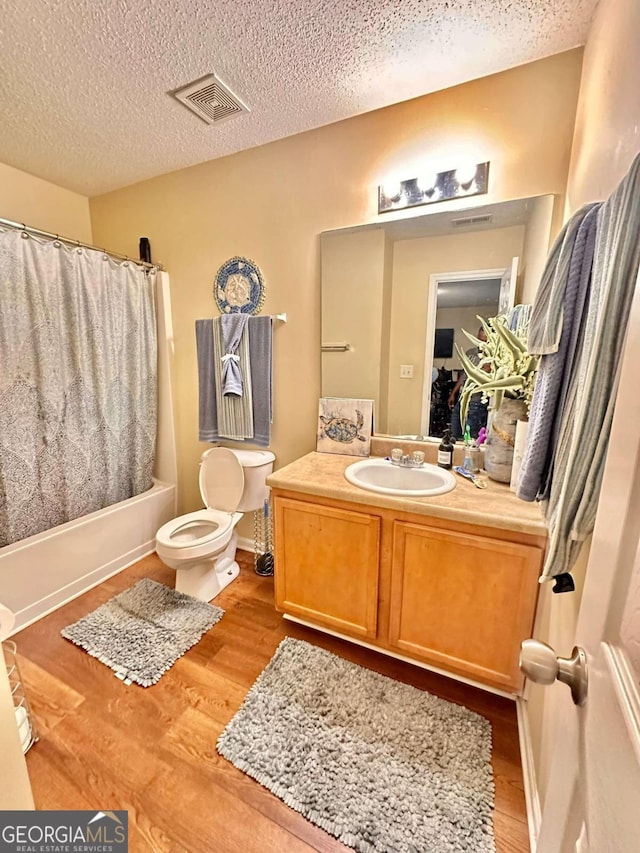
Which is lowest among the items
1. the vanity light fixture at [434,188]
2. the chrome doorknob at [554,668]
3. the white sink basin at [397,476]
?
the white sink basin at [397,476]

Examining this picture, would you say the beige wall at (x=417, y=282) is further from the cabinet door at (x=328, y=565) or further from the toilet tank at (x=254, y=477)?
the toilet tank at (x=254, y=477)

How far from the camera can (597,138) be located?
1019mm

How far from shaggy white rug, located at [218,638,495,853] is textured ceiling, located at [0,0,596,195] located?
250 centimetres

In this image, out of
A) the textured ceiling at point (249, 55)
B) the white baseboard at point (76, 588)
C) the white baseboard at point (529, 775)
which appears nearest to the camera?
the white baseboard at point (529, 775)

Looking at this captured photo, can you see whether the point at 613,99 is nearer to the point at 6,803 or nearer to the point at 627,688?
the point at 627,688

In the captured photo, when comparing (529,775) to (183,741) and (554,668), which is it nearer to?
(554,668)

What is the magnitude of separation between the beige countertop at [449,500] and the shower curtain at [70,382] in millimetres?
1322

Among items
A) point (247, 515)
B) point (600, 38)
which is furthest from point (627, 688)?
point (247, 515)

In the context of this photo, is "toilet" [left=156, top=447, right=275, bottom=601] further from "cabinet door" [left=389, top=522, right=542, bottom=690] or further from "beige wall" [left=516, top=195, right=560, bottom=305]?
"beige wall" [left=516, top=195, right=560, bottom=305]

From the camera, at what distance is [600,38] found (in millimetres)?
1086

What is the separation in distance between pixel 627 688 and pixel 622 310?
617mm

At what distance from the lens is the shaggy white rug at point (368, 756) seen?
102 centimetres

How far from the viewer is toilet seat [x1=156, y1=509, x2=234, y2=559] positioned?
181cm

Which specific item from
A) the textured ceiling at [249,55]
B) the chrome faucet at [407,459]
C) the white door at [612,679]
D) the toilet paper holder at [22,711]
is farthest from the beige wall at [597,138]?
the toilet paper holder at [22,711]
